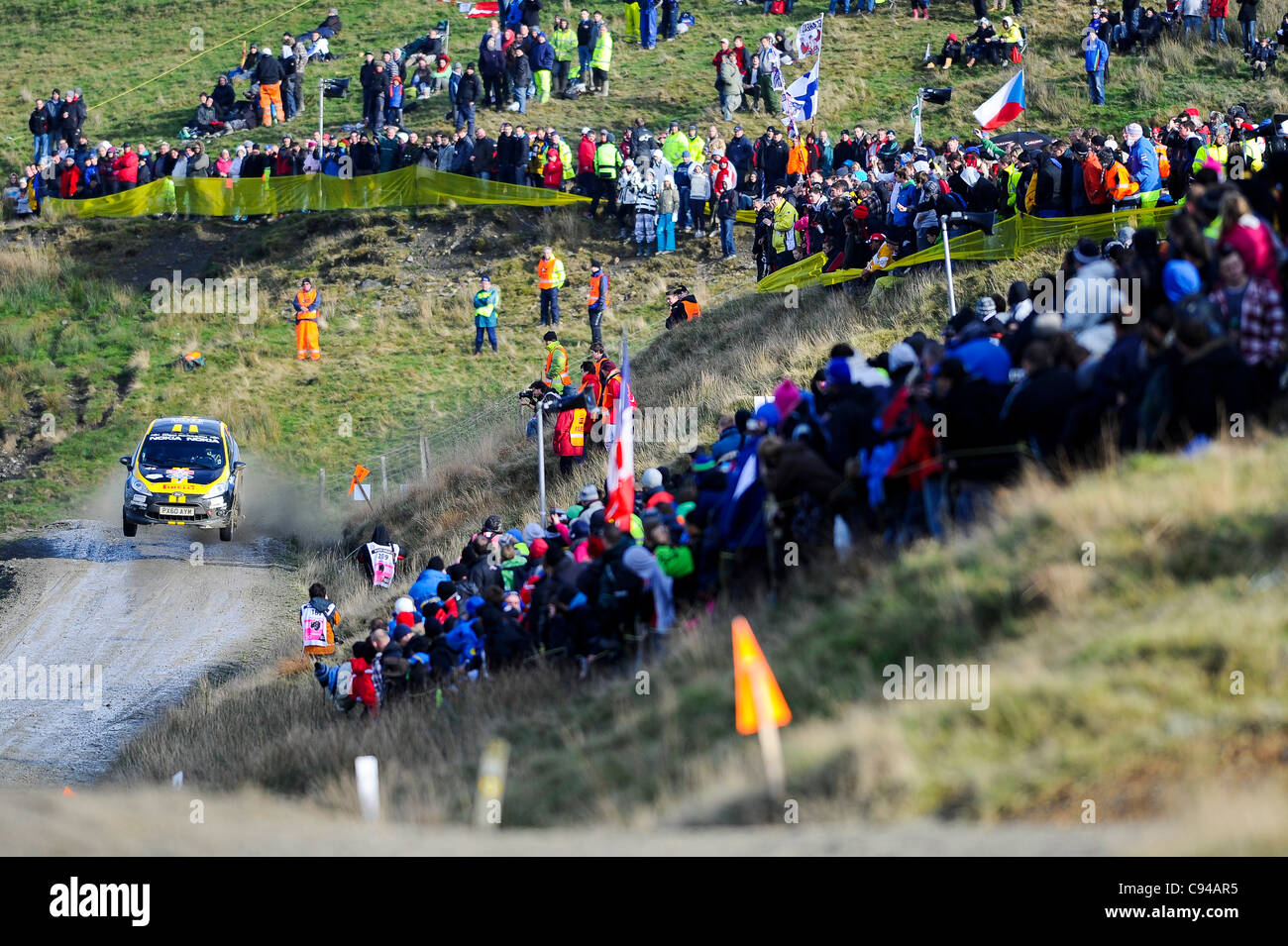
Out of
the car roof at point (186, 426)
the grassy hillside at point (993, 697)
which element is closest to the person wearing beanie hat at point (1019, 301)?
the grassy hillside at point (993, 697)

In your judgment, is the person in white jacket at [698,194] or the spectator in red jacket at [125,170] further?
the spectator in red jacket at [125,170]

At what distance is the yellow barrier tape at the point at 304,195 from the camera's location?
36688 millimetres

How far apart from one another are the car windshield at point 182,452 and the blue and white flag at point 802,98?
47.4ft

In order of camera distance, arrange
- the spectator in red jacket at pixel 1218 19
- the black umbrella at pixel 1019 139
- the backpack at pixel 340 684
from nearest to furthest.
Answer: the backpack at pixel 340 684
the black umbrella at pixel 1019 139
the spectator in red jacket at pixel 1218 19

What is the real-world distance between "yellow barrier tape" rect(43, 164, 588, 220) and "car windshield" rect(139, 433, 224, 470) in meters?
13.2

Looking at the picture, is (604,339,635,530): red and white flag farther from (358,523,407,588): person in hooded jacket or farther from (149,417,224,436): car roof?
(149,417,224,436): car roof

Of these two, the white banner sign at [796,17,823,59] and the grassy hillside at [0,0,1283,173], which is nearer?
the white banner sign at [796,17,823,59]

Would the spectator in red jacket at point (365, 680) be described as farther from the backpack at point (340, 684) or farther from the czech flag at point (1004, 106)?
the czech flag at point (1004, 106)

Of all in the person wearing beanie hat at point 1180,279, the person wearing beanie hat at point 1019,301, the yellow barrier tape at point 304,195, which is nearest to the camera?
the person wearing beanie hat at point 1180,279

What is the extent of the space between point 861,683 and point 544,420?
16538 mm
